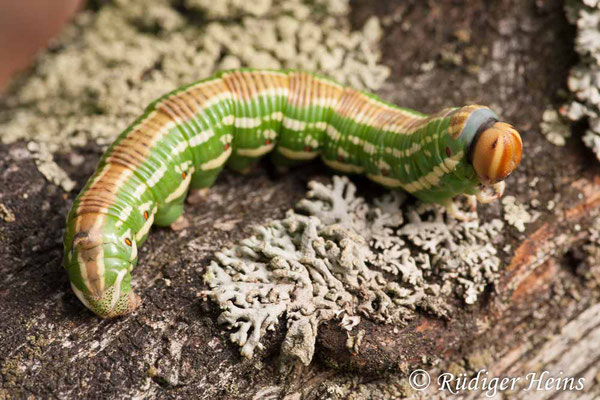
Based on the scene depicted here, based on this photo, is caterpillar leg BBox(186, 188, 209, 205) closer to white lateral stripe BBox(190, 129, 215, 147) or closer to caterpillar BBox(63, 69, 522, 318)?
caterpillar BBox(63, 69, 522, 318)

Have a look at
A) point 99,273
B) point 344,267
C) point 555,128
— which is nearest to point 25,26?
point 99,273

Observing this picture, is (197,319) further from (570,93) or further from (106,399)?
(570,93)

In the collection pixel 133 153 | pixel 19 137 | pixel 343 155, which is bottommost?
pixel 19 137

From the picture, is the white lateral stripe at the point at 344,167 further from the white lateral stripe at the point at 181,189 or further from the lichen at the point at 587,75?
the lichen at the point at 587,75

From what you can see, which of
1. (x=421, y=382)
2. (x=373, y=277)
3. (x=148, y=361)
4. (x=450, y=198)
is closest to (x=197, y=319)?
(x=148, y=361)

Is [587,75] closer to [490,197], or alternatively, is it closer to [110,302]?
[490,197]

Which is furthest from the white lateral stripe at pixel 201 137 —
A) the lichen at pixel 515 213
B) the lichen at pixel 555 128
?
the lichen at pixel 555 128
